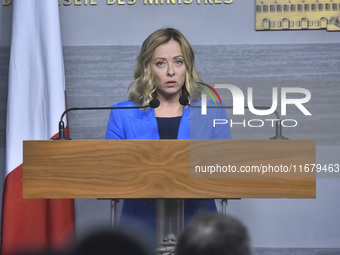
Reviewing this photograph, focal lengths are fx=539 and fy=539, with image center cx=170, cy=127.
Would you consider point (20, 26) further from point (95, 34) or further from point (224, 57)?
point (224, 57)

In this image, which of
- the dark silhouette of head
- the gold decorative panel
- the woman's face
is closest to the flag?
the woman's face

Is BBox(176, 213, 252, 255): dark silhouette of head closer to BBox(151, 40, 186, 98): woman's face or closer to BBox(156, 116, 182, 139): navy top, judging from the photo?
BBox(156, 116, 182, 139): navy top

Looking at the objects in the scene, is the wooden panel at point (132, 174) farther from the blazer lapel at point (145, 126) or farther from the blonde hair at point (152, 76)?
the blonde hair at point (152, 76)

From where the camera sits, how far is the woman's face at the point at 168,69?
2816 mm

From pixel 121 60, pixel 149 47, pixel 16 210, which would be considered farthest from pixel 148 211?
pixel 121 60

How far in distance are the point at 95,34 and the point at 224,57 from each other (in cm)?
100

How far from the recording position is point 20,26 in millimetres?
3799

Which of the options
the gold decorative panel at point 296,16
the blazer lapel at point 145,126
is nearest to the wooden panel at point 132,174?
the blazer lapel at point 145,126

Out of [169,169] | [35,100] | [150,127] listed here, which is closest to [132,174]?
[169,169]

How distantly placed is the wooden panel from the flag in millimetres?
1588

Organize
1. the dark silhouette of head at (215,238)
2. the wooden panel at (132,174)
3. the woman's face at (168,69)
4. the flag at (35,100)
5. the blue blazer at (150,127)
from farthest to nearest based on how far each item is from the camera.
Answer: the flag at (35,100) < the woman's face at (168,69) < the blue blazer at (150,127) < the wooden panel at (132,174) < the dark silhouette of head at (215,238)

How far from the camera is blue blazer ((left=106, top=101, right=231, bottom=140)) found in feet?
8.87

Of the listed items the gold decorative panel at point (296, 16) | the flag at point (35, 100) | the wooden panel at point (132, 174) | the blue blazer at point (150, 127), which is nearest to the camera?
the wooden panel at point (132, 174)

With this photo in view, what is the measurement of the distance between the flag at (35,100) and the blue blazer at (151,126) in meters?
1.11
